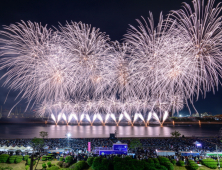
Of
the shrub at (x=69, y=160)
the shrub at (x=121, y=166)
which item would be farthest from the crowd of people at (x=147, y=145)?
the shrub at (x=121, y=166)

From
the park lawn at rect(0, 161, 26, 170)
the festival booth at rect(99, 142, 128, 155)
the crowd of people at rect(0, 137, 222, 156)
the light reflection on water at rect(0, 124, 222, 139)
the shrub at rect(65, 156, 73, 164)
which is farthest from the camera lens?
the light reflection on water at rect(0, 124, 222, 139)

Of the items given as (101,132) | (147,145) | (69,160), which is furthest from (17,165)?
(101,132)

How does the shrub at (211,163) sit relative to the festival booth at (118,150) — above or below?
below

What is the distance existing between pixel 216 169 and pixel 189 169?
7.36 feet

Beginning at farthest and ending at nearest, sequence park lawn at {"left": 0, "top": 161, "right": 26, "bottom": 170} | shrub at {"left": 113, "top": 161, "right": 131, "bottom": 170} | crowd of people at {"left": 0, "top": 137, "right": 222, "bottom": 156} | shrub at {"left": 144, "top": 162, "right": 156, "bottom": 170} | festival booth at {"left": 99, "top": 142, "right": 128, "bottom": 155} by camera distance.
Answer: crowd of people at {"left": 0, "top": 137, "right": 222, "bottom": 156} → festival booth at {"left": 99, "top": 142, "right": 128, "bottom": 155} → park lawn at {"left": 0, "top": 161, "right": 26, "bottom": 170} → shrub at {"left": 144, "top": 162, "right": 156, "bottom": 170} → shrub at {"left": 113, "top": 161, "right": 131, "bottom": 170}

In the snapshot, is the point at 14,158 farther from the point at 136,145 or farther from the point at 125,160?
the point at 136,145

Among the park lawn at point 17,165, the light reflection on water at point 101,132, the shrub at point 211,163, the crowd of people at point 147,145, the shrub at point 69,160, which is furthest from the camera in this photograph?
the light reflection on water at point 101,132

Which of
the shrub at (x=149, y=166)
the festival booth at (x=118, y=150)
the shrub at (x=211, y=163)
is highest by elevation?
the festival booth at (x=118, y=150)

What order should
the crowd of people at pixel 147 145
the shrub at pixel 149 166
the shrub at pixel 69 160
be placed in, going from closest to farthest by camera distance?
the shrub at pixel 149 166, the shrub at pixel 69 160, the crowd of people at pixel 147 145

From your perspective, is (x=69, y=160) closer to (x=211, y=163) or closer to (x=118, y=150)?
(x=118, y=150)

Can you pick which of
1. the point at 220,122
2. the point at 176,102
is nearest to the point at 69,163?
the point at 176,102

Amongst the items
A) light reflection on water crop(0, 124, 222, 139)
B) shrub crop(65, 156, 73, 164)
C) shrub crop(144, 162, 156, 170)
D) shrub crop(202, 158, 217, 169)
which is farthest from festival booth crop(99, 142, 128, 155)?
light reflection on water crop(0, 124, 222, 139)

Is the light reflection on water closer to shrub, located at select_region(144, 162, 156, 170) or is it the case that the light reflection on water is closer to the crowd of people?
the crowd of people

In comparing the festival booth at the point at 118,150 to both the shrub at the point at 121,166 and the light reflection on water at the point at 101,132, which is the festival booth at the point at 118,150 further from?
the light reflection on water at the point at 101,132
